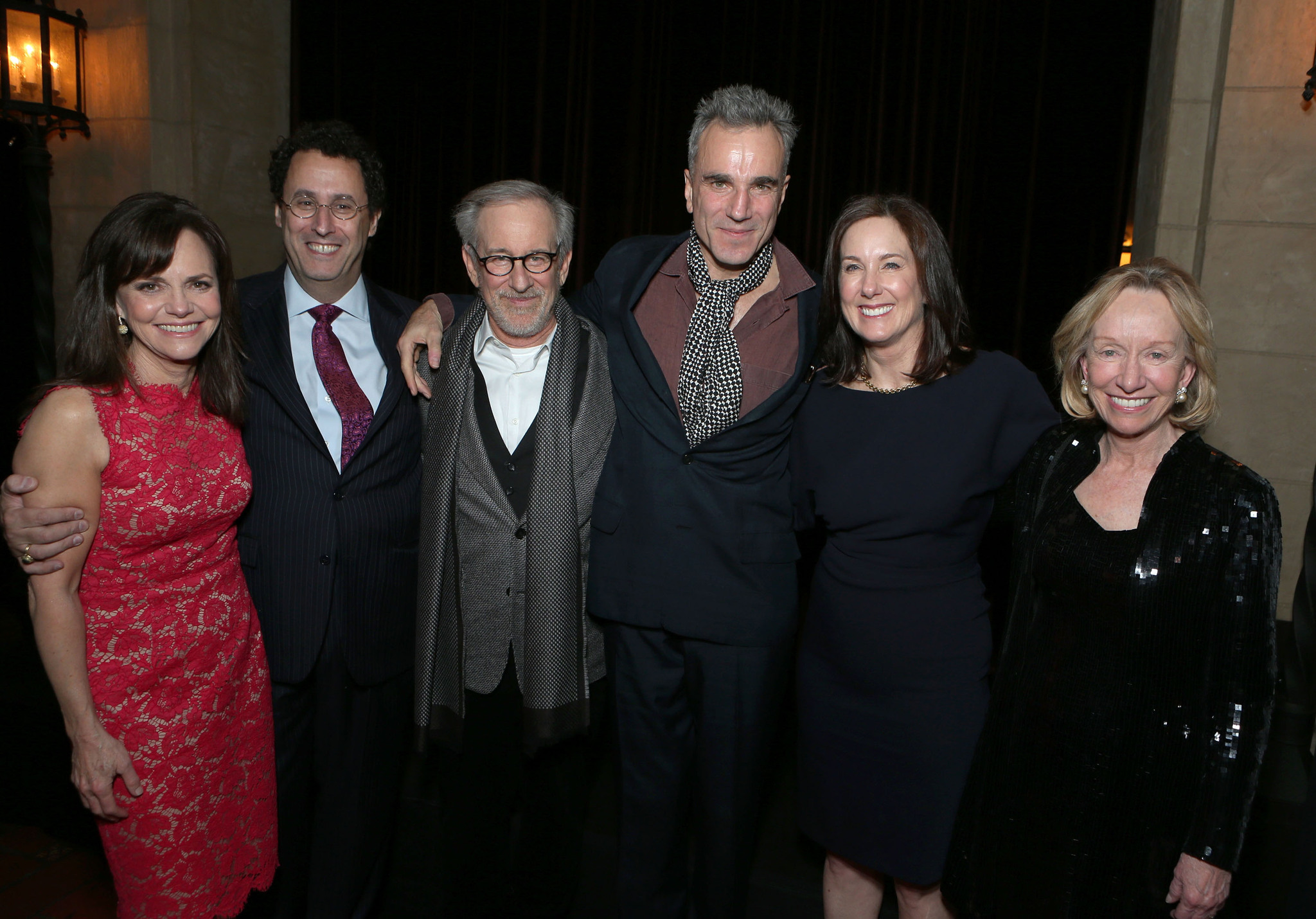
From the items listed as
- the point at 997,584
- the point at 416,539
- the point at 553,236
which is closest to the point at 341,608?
the point at 416,539

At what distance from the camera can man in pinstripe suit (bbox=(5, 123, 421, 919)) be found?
1791 mm

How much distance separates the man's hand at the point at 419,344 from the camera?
6.33ft

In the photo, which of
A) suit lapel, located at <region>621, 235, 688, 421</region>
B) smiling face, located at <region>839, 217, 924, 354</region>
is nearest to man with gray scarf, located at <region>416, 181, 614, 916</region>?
suit lapel, located at <region>621, 235, 688, 421</region>

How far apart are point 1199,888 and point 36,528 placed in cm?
203

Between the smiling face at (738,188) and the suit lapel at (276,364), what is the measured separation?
986mm

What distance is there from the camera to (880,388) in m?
1.77

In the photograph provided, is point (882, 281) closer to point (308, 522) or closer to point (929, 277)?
point (929, 277)

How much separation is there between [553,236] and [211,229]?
0.72 m

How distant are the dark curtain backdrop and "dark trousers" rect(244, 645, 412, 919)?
2680mm

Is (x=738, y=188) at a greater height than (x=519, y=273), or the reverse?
(x=738, y=188)

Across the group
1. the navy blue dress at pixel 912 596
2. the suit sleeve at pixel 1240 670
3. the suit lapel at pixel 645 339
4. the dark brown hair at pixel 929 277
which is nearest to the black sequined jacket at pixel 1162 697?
the suit sleeve at pixel 1240 670

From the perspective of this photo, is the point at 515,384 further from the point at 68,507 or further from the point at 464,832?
the point at 464,832

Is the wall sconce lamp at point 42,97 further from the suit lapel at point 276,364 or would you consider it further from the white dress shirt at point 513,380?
the white dress shirt at point 513,380

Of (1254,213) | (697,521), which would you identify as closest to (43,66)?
(697,521)
